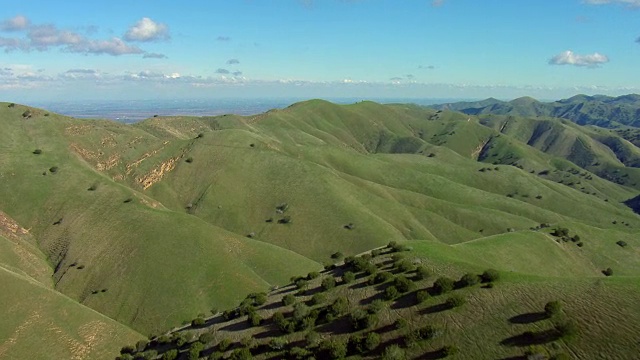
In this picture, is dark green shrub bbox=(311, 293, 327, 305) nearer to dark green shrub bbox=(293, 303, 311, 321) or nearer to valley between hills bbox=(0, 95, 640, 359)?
valley between hills bbox=(0, 95, 640, 359)

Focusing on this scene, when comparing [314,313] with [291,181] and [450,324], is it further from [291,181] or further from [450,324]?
[291,181]

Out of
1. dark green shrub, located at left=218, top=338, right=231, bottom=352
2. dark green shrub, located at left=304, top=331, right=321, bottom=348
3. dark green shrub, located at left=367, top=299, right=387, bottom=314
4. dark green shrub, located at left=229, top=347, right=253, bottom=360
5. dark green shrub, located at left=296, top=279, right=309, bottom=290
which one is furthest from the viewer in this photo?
dark green shrub, located at left=296, top=279, right=309, bottom=290

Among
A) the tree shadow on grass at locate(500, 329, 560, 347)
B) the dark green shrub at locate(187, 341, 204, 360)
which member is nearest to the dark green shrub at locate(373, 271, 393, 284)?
the tree shadow on grass at locate(500, 329, 560, 347)

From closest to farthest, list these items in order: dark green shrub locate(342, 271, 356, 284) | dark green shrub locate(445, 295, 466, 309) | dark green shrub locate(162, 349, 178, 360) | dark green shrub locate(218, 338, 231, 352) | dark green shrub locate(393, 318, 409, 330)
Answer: dark green shrub locate(393, 318, 409, 330)
dark green shrub locate(445, 295, 466, 309)
dark green shrub locate(218, 338, 231, 352)
dark green shrub locate(162, 349, 178, 360)
dark green shrub locate(342, 271, 356, 284)

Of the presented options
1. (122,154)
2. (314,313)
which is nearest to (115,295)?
(314,313)

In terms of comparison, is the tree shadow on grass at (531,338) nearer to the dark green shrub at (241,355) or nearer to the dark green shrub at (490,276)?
the dark green shrub at (490,276)

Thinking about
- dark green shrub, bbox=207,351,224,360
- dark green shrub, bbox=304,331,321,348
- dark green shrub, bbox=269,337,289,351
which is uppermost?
dark green shrub, bbox=304,331,321,348

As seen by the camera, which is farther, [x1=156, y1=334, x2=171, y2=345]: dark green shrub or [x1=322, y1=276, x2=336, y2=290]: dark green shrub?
[x1=156, y1=334, x2=171, y2=345]: dark green shrub
